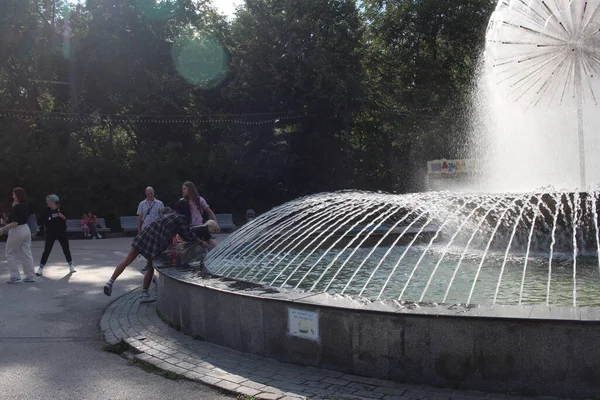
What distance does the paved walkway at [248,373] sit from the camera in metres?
4.52

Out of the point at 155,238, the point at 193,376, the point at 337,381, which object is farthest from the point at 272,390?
the point at 155,238

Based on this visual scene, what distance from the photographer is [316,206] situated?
12.4 m

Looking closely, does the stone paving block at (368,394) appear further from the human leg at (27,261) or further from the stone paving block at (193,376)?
the human leg at (27,261)

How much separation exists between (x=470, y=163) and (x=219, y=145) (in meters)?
13.2

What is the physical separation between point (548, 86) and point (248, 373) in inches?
385

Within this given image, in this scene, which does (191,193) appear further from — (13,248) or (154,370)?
(154,370)

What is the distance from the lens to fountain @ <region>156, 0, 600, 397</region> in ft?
14.4

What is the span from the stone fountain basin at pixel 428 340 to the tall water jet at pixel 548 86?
291 inches

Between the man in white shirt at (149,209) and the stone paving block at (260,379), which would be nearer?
the stone paving block at (260,379)

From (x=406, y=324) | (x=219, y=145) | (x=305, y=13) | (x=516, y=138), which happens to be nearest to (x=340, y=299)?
(x=406, y=324)

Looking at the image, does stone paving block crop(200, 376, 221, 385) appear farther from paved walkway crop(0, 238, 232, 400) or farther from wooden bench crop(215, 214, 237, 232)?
wooden bench crop(215, 214, 237, 232)

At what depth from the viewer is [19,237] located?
10.7 m

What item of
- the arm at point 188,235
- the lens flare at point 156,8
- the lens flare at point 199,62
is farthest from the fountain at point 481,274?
the lens flare at point 156,8

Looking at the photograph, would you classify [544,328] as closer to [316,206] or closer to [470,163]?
[316,206]
